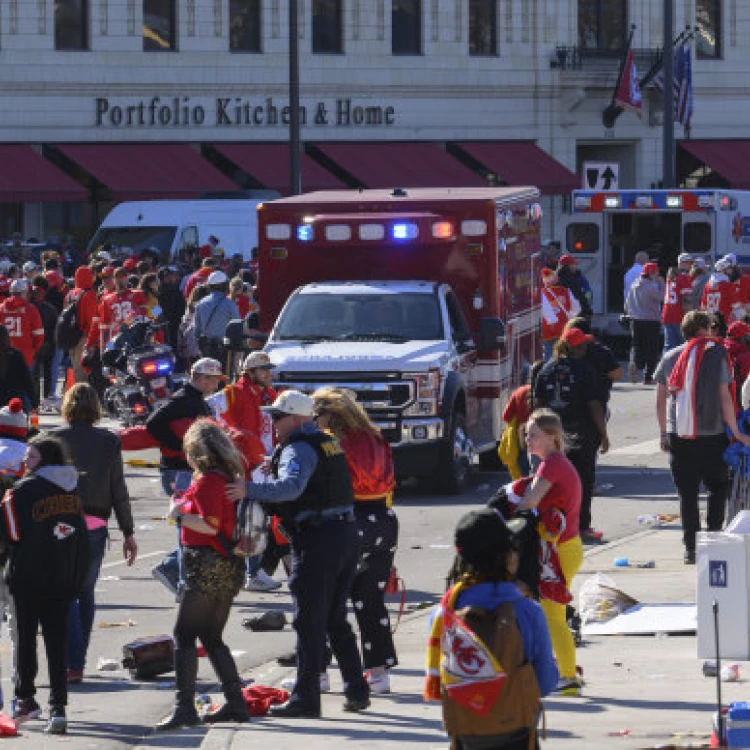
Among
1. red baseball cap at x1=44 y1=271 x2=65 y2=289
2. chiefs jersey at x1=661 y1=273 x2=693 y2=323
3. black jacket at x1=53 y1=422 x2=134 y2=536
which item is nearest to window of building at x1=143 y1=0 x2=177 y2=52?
red baseball cap at x1=44 y1=271 x2=65 y2=289

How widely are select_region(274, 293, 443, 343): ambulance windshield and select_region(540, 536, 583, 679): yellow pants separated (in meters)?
9.42

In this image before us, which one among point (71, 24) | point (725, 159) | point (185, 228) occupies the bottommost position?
point (185, 228)

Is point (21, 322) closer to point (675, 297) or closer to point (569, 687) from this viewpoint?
point (675, 297)

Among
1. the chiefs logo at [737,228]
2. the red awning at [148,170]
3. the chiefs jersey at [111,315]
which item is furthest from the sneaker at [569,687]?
the red awning at [148,170]

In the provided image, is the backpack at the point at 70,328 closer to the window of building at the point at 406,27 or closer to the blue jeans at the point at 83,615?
the blue jeans at the point at 83,615

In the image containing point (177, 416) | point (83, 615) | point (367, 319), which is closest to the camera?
point (83, 615)

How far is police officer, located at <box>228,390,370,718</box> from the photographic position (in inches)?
448

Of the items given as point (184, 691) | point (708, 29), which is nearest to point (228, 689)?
point (184, 691)

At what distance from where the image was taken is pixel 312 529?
11461 millimetres

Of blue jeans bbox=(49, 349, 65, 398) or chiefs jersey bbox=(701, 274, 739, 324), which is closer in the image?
chiefs jersey bbox=(701, 274, 739, 324)

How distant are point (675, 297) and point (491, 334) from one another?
9934 millimetres

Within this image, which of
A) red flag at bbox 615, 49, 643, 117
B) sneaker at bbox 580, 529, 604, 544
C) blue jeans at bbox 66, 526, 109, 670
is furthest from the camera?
red flag at bbox 615, 49, 643, 117

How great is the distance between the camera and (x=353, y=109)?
55938 millimetres

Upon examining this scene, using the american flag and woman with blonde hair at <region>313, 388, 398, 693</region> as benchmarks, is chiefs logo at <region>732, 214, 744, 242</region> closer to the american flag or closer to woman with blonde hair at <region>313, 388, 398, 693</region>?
the american flag
